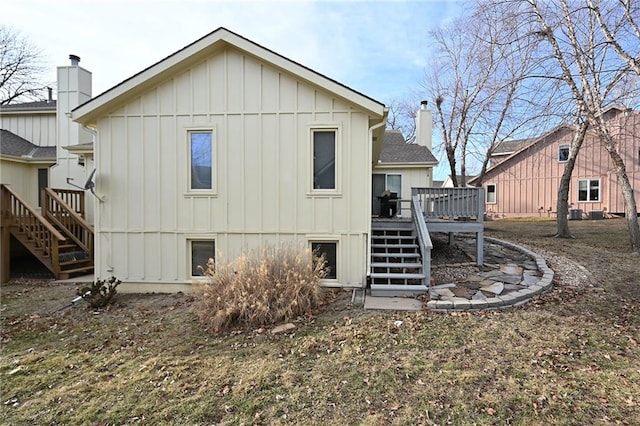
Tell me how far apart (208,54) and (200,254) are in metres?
4.14

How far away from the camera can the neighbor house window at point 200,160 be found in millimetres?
6992

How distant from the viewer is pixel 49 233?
28.1 feet

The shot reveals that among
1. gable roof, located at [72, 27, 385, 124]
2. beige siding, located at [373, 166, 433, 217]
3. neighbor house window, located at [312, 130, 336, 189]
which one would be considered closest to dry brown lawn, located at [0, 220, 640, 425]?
neighbor house window, located at [312, 130, 336, 189]

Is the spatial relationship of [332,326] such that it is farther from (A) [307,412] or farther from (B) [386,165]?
(B) [386,165]

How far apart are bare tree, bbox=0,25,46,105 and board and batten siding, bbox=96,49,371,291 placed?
2076 cm

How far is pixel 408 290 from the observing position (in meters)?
6.24

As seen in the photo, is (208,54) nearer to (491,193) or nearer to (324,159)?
(324,159)

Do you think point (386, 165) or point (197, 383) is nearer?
point (197, 383)

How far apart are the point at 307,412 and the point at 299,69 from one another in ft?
18.8

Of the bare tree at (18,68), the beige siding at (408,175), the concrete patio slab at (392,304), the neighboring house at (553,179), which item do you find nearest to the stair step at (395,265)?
the concrete patio slab at (392,304)

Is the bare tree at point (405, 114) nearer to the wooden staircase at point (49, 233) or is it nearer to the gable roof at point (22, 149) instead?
the gable roof at point (22, 149)

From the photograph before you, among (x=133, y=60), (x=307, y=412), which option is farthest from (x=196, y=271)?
(x=133, y=60)

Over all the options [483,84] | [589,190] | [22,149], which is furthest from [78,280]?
[589,190]

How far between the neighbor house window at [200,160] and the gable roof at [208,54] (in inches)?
53.0
